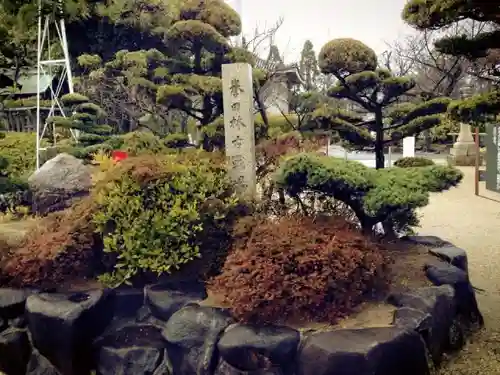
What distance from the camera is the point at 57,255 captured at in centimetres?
339

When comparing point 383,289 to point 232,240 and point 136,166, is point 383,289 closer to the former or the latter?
point 232,240

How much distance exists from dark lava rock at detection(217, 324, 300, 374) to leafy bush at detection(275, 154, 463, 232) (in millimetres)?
1077

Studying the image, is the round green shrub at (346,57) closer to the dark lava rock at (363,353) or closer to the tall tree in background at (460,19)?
the tall tree in background at (460,19)

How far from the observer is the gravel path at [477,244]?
2943 mm

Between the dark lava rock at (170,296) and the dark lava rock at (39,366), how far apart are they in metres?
0.80

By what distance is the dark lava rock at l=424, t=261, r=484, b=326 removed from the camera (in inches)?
126

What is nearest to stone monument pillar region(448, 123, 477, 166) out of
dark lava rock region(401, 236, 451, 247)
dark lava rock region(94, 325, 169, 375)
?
dark lava rock region(401, 236, 451, 247)

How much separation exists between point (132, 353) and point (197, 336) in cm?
50

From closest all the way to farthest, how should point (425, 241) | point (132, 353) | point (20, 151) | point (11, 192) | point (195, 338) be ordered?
point (195, 338) < point (132, 353) < point (425, 241) < point (11, 192) < point (20, 151)

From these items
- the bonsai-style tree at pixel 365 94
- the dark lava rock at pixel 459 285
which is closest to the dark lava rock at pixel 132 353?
the dark lava rock at pixel 459 285

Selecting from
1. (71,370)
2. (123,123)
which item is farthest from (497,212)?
(123,123)

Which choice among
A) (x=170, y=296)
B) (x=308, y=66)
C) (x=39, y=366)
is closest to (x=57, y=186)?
(x=39, y=366)

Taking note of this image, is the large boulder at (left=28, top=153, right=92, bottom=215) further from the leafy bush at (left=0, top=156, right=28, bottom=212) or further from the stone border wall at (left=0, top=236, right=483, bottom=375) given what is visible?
the stone border wall at (left=0, top=236, right=483, bottom=375)

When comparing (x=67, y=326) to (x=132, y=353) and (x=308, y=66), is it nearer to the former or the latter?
(x=132, y=353)
